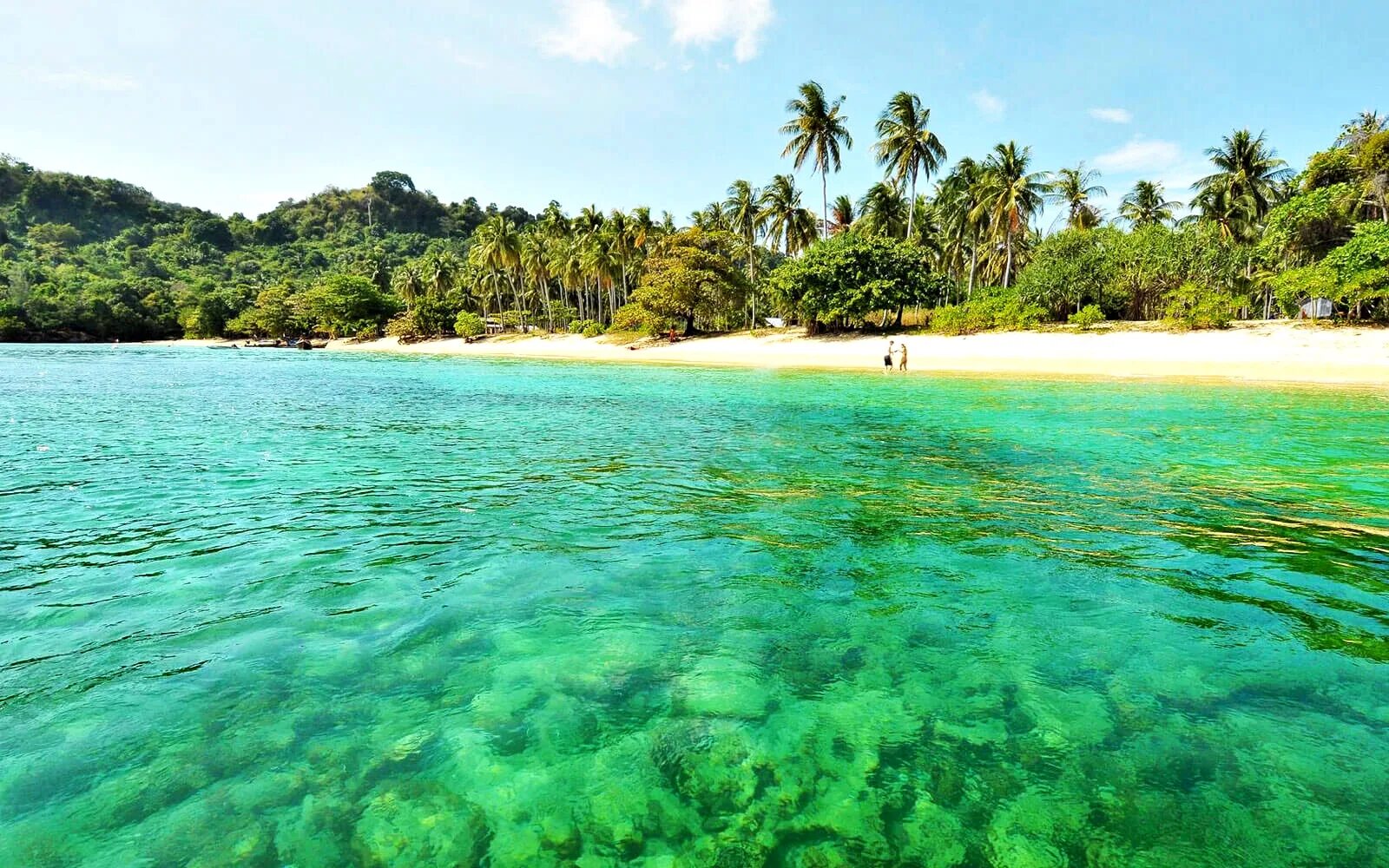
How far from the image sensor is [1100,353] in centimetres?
3553

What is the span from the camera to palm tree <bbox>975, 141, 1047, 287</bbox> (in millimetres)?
47844

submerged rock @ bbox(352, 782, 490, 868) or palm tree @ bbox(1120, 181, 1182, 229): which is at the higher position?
palm tree @ bbox(1120, 181, 1182, 229)

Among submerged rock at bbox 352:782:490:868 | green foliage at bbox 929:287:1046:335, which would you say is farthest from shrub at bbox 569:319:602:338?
submerged rock at bbox 352:782:490:868

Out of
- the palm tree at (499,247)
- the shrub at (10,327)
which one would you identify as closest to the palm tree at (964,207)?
Result: the palm tree at (499,247)

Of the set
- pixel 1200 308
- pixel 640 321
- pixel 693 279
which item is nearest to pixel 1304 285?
pixel 1200 308

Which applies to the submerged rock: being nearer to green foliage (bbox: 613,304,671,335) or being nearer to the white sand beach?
the white sand beach

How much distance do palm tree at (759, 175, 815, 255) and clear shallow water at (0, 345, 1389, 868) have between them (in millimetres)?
51724

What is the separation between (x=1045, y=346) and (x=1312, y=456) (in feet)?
93.1

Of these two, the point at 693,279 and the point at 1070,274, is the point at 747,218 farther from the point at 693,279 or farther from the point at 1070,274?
the point at 1070,274

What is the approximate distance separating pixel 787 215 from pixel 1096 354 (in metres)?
30.6

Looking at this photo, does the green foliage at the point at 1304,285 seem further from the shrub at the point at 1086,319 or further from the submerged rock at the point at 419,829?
the submerged rock at the point at 419,829

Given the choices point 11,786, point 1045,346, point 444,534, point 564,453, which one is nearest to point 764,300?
point 1045,346

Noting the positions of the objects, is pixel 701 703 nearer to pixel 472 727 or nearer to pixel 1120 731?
pixel 472 727

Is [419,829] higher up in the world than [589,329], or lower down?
lower down
